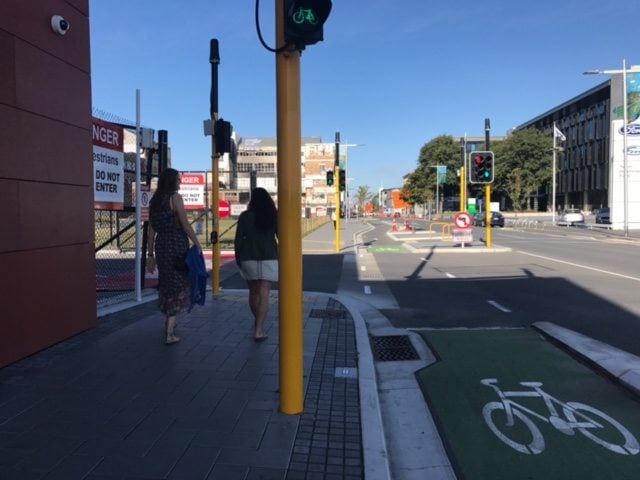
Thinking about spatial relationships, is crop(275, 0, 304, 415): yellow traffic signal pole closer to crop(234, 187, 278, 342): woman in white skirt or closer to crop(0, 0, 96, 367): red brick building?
crop(234, 187, 278, 342): woman in white skirt

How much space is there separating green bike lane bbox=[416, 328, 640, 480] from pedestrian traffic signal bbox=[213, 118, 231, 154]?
15.9 ft

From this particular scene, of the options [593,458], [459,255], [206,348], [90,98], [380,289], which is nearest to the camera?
[593,458]

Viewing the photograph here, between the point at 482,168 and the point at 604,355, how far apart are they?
1624 centimetres

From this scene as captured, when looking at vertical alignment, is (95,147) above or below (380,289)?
above

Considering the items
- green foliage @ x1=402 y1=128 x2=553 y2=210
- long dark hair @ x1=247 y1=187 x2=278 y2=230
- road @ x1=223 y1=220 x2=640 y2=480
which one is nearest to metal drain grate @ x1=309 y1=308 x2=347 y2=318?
road @ x1=223 y1=220 x2=640 y2=480

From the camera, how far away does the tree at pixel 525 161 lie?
80.9 metres

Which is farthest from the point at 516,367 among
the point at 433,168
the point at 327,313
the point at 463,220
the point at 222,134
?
the point at 433,168

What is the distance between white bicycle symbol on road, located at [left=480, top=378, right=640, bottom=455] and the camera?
391 cm

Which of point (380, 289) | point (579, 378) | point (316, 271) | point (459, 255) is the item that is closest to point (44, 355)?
point (579, 378)

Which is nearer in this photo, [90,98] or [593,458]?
[593,458]

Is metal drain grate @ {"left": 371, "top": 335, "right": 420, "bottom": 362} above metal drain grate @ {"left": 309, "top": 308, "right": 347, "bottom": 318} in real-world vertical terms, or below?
below

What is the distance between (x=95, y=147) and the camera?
7977 millimetres

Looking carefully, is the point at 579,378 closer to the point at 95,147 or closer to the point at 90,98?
the point at 90,98

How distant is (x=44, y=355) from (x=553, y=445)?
15.4ft
